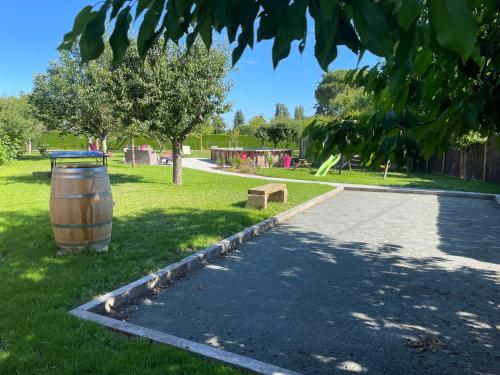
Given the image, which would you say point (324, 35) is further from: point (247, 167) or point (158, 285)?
point (247, 167)

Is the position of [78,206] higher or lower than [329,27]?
lower

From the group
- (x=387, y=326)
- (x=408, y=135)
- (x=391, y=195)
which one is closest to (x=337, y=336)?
(x=387, y=326)

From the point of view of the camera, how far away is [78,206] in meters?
5.54

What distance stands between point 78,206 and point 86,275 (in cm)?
107

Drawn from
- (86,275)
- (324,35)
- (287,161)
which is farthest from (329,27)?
(287,161)

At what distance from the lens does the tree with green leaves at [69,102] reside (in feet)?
68.9

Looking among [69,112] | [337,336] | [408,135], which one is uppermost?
[69,112]

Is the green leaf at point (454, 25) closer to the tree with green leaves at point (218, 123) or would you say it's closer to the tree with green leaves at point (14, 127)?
the tree with green leaves at point (218, 123)

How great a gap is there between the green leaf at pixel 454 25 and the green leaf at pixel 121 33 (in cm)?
81

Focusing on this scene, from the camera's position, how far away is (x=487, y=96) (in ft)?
7.34

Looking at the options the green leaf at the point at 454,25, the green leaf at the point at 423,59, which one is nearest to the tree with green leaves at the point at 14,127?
the green leaf at the point at 423,59

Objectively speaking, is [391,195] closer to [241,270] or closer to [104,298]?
[241,270]

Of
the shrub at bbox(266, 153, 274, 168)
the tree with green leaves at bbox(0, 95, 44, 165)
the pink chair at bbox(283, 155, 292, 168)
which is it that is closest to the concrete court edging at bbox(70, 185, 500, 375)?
the pink chair at bbox(283, 155, 292, 168)

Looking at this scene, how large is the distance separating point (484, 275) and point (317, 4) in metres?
5.76
